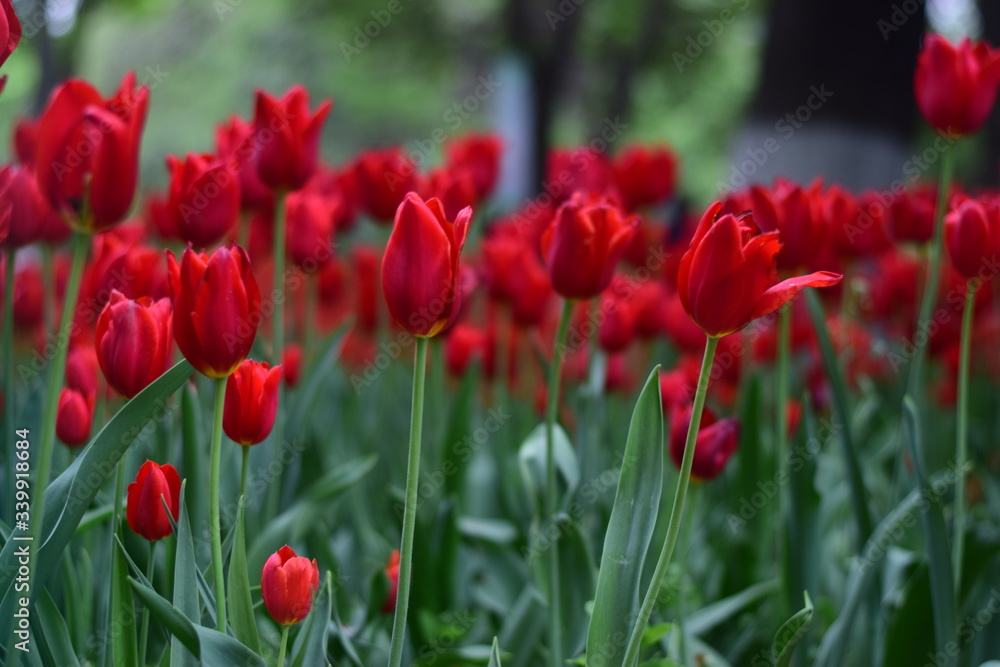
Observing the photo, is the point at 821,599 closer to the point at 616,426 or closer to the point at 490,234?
the point at 616,426

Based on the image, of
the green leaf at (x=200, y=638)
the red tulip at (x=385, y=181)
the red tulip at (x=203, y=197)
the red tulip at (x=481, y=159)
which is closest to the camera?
the green leaf at (x=200, y=638)

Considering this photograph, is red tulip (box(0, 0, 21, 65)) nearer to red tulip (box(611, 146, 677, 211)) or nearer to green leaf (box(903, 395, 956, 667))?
green leaf (box(903, 395, 956, 667))

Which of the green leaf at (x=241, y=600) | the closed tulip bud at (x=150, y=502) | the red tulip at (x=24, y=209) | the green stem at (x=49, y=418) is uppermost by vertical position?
the red tulip at (x=24, y=209)

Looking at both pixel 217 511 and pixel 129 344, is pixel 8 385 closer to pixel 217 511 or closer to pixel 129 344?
pixel 129 344

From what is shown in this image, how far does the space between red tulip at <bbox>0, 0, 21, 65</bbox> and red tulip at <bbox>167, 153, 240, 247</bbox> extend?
0.23 meters

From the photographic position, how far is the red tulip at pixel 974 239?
114 centimetres

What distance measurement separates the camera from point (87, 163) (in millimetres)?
912

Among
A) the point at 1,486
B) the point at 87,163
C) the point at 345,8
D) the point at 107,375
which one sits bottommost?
the point at 1,486

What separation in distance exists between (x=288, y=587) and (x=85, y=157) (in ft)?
1.54

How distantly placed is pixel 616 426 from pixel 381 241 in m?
0.70

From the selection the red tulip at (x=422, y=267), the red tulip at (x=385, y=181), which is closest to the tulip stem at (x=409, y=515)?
the red tulip at (x=422, y=267)

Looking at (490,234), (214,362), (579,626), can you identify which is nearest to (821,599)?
(579,626)

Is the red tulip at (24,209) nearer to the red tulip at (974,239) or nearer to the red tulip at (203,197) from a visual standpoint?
the red tulip at (203,197)

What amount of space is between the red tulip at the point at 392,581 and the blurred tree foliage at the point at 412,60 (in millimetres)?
2115
